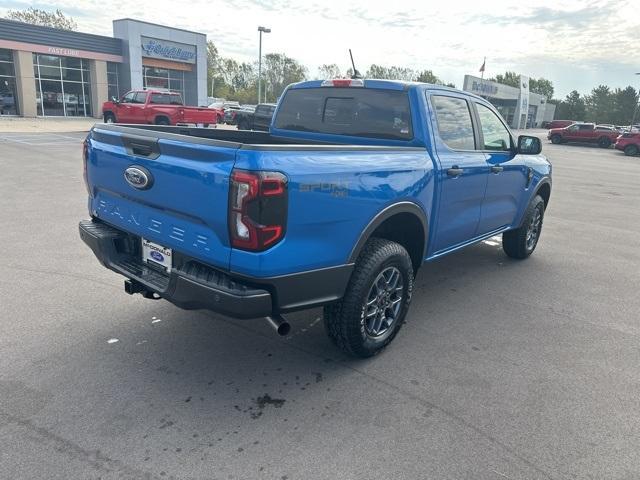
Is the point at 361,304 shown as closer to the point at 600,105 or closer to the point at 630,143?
the point at 630,143

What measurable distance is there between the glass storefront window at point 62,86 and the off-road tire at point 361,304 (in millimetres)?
32629

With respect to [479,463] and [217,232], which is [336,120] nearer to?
[217,232]

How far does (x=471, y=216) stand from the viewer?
4.50 meters

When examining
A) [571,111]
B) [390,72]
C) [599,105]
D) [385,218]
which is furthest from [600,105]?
[385,218]

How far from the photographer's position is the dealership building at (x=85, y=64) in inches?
1117

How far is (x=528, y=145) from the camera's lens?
5.08 meters

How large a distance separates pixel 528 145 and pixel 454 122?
1.31 meters

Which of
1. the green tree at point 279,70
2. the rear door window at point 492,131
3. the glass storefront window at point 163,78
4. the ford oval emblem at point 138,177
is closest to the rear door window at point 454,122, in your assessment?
the rear door window at point 492,131

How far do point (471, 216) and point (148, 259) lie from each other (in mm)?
2857

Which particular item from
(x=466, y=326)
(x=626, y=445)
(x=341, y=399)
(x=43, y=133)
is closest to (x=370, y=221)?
(x=341, y=399)

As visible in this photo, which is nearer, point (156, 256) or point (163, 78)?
point (156, 256)

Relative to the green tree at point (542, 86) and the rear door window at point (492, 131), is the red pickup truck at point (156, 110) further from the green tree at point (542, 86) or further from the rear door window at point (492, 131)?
the green tree at point (542, 86)

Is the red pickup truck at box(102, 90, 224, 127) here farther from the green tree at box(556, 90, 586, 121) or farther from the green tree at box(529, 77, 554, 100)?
the green tree at box(529, 77, 554, 100)

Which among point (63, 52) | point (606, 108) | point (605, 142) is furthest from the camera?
point (606, 108)
